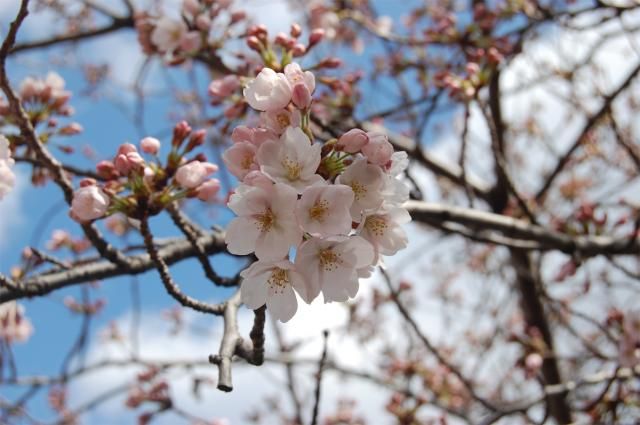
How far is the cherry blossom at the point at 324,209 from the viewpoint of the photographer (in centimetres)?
119

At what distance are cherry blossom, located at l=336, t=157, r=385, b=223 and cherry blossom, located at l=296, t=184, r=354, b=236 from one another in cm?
8

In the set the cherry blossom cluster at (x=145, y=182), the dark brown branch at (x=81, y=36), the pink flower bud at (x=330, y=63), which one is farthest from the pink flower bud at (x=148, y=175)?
the dark brown branch at (x=81, y=36)

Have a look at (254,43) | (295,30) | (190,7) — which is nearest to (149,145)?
(254,43)

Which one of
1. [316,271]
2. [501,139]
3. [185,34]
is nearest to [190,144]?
[316,271]

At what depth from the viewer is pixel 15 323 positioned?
13.1 ft

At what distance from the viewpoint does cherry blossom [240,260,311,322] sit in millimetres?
1349

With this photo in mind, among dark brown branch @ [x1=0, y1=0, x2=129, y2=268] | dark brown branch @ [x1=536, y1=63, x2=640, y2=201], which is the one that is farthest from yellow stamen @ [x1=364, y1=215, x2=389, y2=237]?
dark brown branch @ [x1=536, y1=63, x2=640, y2=201]

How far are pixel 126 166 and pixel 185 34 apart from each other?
117 centimetres

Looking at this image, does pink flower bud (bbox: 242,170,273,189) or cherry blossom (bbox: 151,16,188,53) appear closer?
pink flower bud (bbox: 242,170,273,189)

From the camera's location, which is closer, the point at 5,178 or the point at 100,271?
the point at 5,178

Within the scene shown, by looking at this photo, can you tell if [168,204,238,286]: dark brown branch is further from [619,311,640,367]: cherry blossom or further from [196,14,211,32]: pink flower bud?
[619,311,640,367]: cherry blossom

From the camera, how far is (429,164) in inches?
169

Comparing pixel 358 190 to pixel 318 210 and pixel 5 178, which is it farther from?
pixel 5 178

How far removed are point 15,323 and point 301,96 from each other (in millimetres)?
3550
